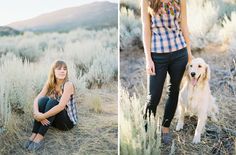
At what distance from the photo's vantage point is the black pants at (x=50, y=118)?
3.28 m

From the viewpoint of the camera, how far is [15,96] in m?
3.32

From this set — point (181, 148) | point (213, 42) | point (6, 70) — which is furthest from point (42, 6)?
point (181, 148)

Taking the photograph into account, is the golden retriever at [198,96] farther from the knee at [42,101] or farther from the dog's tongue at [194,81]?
the knee at [42,101]

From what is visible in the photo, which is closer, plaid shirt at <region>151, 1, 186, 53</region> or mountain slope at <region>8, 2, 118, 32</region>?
plaid shirt at <region>151, 1, 186, 53</region>

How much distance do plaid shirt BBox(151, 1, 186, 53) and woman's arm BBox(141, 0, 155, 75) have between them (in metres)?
0.04

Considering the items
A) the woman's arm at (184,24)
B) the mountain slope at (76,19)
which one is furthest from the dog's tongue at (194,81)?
the mountain slope at (76,19)

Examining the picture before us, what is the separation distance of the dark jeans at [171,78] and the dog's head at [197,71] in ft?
0.19

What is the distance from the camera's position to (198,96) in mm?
3244

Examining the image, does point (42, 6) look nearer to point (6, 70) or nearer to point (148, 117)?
point (6, 70)

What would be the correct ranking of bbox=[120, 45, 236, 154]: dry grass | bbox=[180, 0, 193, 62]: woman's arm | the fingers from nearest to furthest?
the fingers
bbox=[180, 0, 193, 62]: woman's arm
bbox=[120, 45, 236, 154]: dry grass

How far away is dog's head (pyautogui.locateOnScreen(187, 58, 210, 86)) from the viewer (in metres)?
3.18

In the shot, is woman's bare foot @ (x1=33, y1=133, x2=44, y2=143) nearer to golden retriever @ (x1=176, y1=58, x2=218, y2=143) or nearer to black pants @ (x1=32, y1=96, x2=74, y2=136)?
black pants @ (x1=32, y1=96, x2=74, y2=136)

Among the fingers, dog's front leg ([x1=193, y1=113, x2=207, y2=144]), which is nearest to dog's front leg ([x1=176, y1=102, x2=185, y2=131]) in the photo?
dog's front leg ([x1=193, y1=113, x2=207, y2=144])

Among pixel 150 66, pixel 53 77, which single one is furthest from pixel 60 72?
pixel 150 66
